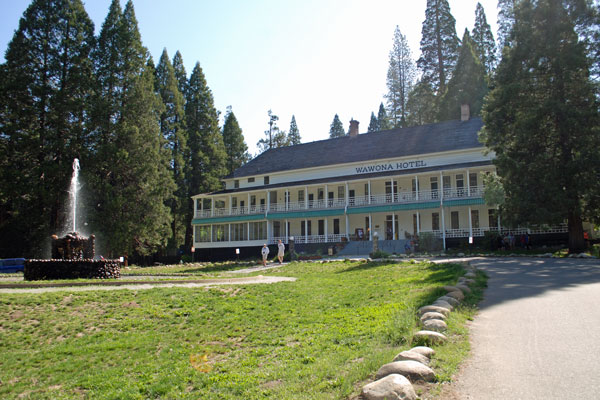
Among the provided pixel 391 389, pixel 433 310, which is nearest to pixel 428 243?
pixel 433 310

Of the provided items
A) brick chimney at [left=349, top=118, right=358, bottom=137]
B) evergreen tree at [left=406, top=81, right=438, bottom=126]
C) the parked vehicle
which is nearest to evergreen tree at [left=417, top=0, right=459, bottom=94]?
evergreen tree at [left=406, top=81, right=438, bottom=126]

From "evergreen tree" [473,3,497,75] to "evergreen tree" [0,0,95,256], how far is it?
43306mm

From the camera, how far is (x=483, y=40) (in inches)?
2180

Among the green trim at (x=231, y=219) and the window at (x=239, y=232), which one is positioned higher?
the green trim at (x=231, y=219)

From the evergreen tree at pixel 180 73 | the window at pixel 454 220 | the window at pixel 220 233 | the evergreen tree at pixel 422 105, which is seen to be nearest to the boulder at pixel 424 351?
the window at pixel 454 220

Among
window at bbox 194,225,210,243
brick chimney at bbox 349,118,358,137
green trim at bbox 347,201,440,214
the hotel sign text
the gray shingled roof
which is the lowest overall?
window at bbox 194,225,210,243

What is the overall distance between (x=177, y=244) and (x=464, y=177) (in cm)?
3465

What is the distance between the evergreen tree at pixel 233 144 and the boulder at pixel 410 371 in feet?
190

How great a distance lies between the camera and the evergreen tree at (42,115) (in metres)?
32.9

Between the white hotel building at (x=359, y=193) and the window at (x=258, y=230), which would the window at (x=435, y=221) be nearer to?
the white hotel building at (x=359, y=193)

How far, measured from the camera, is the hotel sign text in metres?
39.3

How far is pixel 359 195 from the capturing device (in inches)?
1630

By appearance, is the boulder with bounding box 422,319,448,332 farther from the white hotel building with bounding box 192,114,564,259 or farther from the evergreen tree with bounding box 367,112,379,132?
the evergreen tree with bounding box 367,112,379,132

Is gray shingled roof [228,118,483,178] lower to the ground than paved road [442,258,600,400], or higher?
higher
